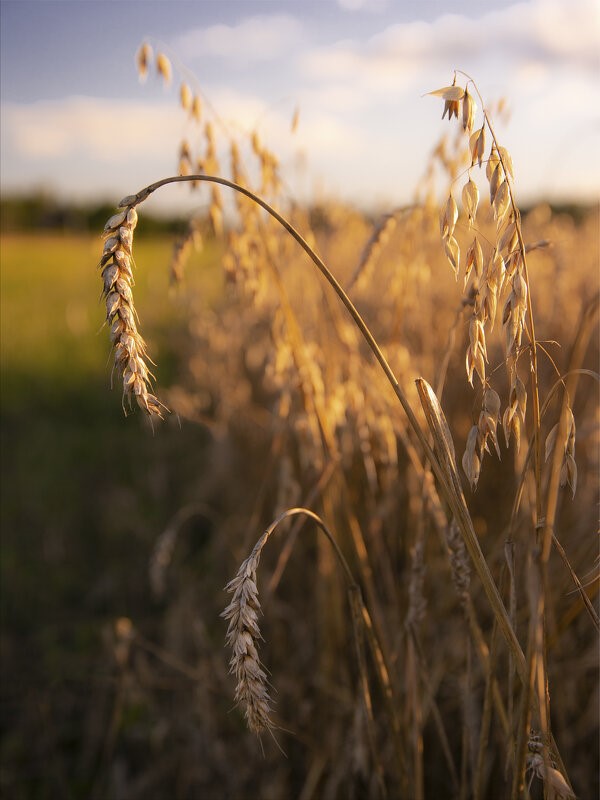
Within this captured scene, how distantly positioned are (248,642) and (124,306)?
1.04 ft

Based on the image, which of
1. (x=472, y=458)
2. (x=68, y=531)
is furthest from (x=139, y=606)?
(x=472, y=458)

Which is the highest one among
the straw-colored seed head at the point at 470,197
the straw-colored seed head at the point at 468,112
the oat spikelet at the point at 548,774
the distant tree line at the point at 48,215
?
the distant tree line at the point at 48,215

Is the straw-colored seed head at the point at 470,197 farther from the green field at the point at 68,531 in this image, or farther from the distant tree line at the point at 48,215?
the distant tree line at the point at 48,215

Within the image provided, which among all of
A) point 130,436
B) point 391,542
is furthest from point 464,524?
point 130,436

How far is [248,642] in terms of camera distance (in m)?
0.61

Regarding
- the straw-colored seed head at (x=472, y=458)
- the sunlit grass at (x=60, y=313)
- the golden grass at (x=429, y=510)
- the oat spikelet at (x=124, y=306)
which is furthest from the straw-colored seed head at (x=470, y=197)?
the sunlit grass at (x=60, y=313)

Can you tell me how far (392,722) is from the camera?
91 cm

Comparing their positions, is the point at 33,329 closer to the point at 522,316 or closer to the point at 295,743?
the point at 295,743

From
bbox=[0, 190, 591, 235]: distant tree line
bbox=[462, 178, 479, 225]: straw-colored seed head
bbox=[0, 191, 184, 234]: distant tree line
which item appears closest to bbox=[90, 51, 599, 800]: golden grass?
bbox=[462, 178, 479, 225]: straw-colored seed head

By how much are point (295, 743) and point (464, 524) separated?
1.05m

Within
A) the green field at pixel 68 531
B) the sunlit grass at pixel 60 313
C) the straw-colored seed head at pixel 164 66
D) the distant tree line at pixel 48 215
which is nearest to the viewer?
the straw-colored seed head at pixel 164 66

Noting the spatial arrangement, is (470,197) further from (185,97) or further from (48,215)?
(48,215)

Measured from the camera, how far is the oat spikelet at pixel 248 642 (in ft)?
2.00

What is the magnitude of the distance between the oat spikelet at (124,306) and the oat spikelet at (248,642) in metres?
0.17
